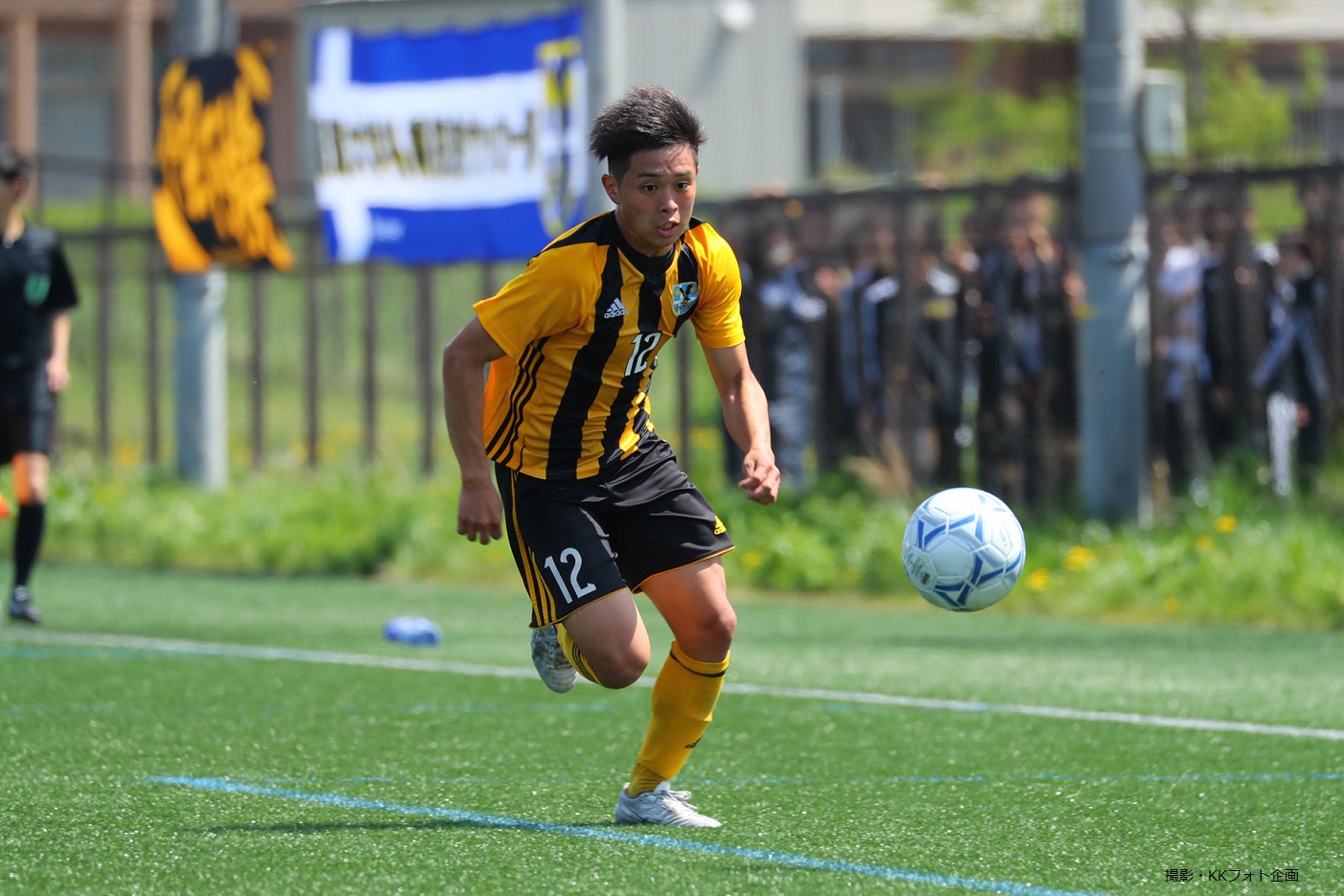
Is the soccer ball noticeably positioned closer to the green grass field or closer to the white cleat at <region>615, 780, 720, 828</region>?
the green grass field

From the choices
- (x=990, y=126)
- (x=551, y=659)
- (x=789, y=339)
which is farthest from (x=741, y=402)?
(x=990, y=126)

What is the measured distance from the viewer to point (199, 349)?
16.3 m

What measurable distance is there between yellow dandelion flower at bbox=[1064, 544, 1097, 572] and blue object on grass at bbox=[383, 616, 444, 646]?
4.09m

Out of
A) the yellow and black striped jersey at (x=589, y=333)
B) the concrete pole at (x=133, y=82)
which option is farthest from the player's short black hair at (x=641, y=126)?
the concrete pole at (x=133, y=82)

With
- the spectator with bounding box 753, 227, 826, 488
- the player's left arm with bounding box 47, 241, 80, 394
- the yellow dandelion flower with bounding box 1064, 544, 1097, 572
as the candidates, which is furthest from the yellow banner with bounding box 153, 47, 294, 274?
the yellow dandelion flower with bounding box 1064, 544, 1097, 572

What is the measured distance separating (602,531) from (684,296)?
0.70 m

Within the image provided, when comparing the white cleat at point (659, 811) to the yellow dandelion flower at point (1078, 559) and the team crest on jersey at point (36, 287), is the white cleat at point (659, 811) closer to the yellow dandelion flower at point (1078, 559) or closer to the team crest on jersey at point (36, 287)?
the team crest on jersey at point (36, 287)

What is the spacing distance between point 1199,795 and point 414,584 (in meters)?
8.66

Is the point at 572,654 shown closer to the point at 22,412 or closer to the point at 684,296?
the point at 684,296

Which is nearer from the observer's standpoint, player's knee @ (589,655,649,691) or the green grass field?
the green grass field

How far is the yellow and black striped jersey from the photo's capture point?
554cm

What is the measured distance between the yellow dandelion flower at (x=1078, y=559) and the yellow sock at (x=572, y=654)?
6.88m

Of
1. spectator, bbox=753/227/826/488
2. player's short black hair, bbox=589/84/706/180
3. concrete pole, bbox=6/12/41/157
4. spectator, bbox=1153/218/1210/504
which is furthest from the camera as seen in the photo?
concrete pole, bbox=6/12/41/157

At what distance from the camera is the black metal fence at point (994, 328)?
12617 mm
